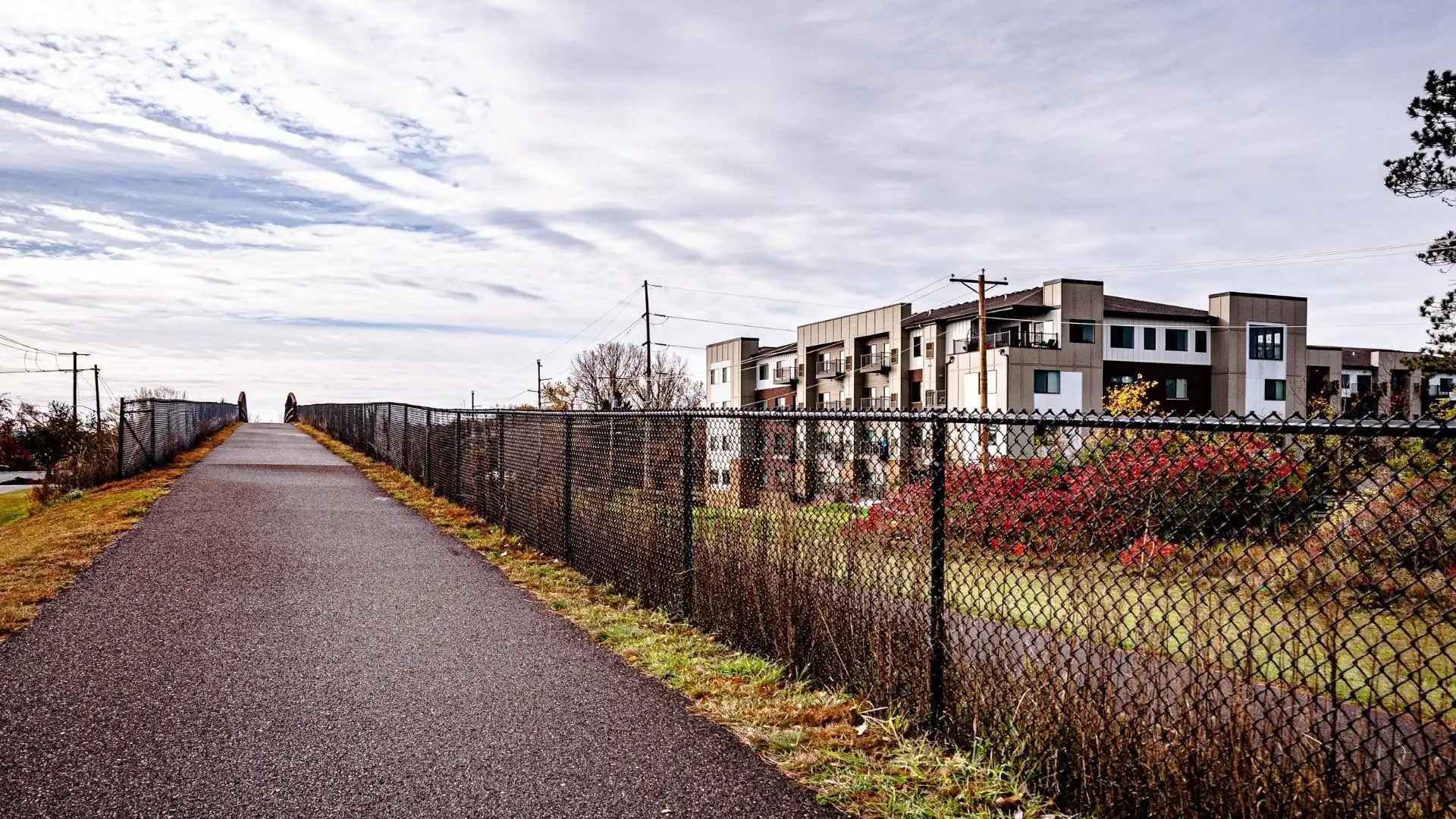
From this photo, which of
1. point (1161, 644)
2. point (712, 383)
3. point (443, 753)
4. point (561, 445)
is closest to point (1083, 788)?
point (1161, 644)

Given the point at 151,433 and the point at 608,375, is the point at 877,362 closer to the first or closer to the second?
the point at 608,375

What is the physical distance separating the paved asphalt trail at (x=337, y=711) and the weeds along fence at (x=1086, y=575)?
38.3 inches

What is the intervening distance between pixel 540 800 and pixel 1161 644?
103 inches

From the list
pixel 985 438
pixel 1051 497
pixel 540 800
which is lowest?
pixel 540 800

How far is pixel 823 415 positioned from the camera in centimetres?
529

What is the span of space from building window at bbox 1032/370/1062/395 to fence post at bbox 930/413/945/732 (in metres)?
50.5

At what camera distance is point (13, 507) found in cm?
2012

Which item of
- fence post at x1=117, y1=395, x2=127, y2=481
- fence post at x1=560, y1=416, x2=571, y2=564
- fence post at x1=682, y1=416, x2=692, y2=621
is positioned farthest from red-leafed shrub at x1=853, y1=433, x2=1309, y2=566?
fence post at x1=117, y1=395, x2=127, y2=481

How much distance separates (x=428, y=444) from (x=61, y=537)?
673 centimetres

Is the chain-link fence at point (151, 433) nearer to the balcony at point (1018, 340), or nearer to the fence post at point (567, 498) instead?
the fence post at point (567, 498)

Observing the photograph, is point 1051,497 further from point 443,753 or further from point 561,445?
point 561,445

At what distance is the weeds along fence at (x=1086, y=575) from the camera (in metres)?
3.22

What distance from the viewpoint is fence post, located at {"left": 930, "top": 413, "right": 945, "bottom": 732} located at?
14.4 feet

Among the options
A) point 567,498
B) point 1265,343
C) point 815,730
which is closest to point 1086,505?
point 815,730
